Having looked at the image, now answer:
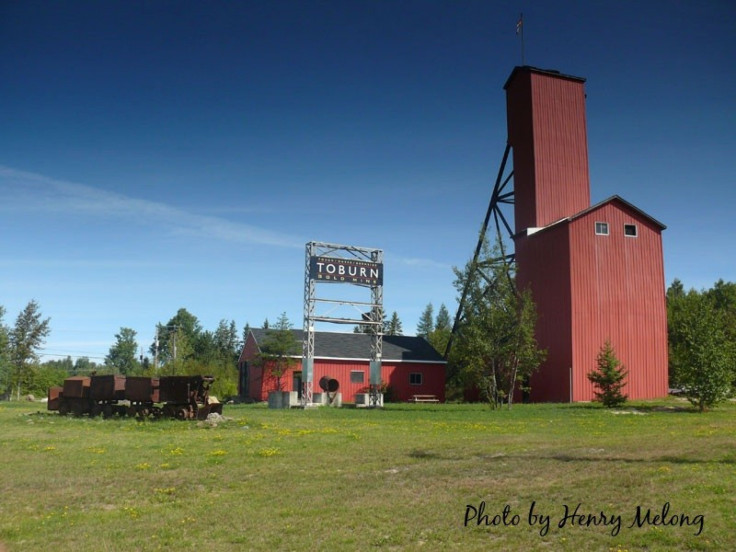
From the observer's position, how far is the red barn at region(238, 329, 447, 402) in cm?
5025

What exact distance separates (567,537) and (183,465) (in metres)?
9.58

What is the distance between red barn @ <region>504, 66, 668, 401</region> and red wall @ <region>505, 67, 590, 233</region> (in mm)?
69

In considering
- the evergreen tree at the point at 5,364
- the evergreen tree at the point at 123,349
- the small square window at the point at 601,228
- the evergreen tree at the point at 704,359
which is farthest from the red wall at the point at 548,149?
the evergreen tree at the point at 123,349

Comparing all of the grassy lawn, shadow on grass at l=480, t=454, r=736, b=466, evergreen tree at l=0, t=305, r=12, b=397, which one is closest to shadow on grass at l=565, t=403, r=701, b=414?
the grassy lawn

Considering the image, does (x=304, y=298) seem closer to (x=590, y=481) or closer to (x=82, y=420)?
(x=82, y=420)

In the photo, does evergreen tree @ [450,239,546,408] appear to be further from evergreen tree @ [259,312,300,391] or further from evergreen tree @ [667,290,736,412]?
evergreen tree @ [259,312,300,391]

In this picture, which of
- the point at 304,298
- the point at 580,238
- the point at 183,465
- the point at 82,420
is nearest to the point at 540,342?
the point at 580,238

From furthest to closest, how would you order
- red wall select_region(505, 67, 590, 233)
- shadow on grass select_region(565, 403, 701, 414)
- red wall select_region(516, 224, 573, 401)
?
red wall select_region(505, 67, 590, 233), red wall select_region(516, 224, 573, 401), shadow on grass select_region(565, 403, 701, 414)

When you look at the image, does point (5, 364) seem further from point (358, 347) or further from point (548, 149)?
point (548, 149)

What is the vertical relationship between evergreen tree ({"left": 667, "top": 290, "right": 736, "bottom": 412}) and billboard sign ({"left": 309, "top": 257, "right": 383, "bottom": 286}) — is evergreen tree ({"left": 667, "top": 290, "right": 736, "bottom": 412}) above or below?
below

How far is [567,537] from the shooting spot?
853 cm

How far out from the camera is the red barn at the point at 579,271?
39.9 meters

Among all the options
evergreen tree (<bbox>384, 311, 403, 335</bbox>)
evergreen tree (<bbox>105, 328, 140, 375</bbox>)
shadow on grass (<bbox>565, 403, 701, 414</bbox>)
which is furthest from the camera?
evergreen tree (<bbox>105, 328, 140, 375</bbox>)

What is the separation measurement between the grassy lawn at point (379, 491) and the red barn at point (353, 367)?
98.0 ft
